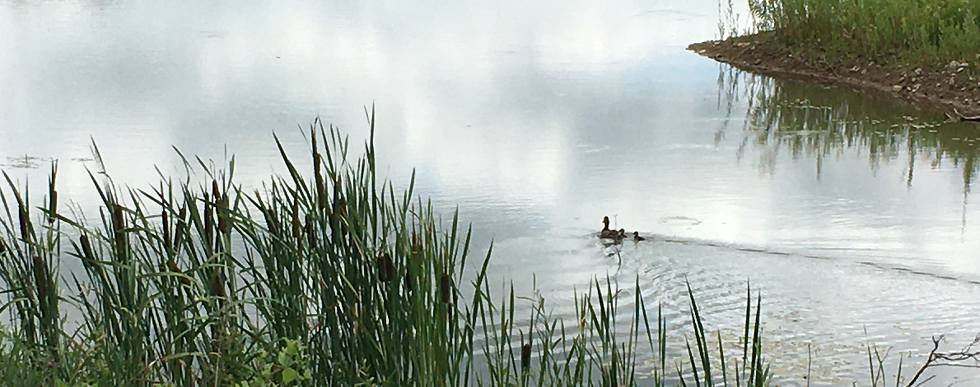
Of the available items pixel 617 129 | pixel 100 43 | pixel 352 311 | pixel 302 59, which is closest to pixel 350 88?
pixel 302 59

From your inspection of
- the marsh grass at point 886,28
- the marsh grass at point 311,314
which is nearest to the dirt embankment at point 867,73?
the marsh grass at point 886,28

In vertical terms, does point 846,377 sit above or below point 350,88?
below

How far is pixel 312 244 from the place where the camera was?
2.02 m

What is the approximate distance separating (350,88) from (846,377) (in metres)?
4.27

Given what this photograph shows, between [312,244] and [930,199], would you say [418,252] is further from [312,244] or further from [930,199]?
[930,199]

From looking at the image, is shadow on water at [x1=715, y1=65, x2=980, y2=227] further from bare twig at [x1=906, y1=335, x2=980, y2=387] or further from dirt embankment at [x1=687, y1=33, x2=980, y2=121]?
bare twig at [x1=906, y1=335, x2=980, y2=387]

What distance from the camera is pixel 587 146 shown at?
17.4 ft

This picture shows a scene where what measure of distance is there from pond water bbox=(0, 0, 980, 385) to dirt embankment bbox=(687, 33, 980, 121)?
17cm

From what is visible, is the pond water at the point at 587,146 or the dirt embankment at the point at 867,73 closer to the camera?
the pond water at the point at 587,146

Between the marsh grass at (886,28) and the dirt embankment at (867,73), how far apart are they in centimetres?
7

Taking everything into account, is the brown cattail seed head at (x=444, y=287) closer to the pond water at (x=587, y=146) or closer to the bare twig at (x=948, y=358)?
the pond water at (x=587, y=146)

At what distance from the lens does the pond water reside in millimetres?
3396

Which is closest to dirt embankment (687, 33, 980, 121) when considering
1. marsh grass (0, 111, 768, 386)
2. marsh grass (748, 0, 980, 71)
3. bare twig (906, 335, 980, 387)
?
marsh grass (748, 0, 980, 71)

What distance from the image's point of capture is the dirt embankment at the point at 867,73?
607 centimetres
